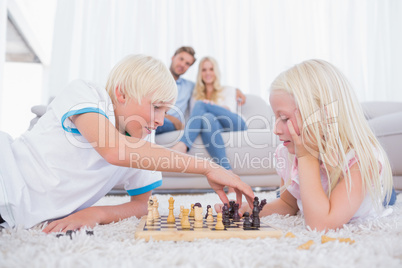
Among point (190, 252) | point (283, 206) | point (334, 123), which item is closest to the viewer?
point (190, 252)

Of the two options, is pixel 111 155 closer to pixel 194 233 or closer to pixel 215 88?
pixel 194 233

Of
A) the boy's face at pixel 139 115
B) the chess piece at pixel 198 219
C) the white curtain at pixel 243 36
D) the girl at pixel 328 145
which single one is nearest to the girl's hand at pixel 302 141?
the girl at pixel 328 145

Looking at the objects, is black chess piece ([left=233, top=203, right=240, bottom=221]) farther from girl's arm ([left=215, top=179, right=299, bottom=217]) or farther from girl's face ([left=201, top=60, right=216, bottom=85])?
girl's face ([left=201, top=60, right=216, bottom=85])

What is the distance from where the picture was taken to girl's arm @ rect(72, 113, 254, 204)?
0.96m

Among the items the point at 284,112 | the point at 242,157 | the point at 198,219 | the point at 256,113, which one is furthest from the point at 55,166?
the point at 256,113

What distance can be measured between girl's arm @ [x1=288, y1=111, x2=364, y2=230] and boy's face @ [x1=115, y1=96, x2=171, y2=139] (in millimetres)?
461

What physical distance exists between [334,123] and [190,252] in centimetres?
63

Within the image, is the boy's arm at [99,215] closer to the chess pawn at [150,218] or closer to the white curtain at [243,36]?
the chess pawn at [150,218]

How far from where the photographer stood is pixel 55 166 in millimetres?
1056

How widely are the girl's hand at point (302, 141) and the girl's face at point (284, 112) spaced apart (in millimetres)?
13

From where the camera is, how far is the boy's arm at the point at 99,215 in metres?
0.95

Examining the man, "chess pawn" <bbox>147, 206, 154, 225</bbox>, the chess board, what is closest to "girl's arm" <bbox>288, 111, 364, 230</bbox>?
the chess board

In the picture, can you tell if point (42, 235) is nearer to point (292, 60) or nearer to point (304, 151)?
point (304, 151)

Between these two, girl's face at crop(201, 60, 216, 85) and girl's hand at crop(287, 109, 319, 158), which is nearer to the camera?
girl's hand at crop(287, 109, 319, 158)
